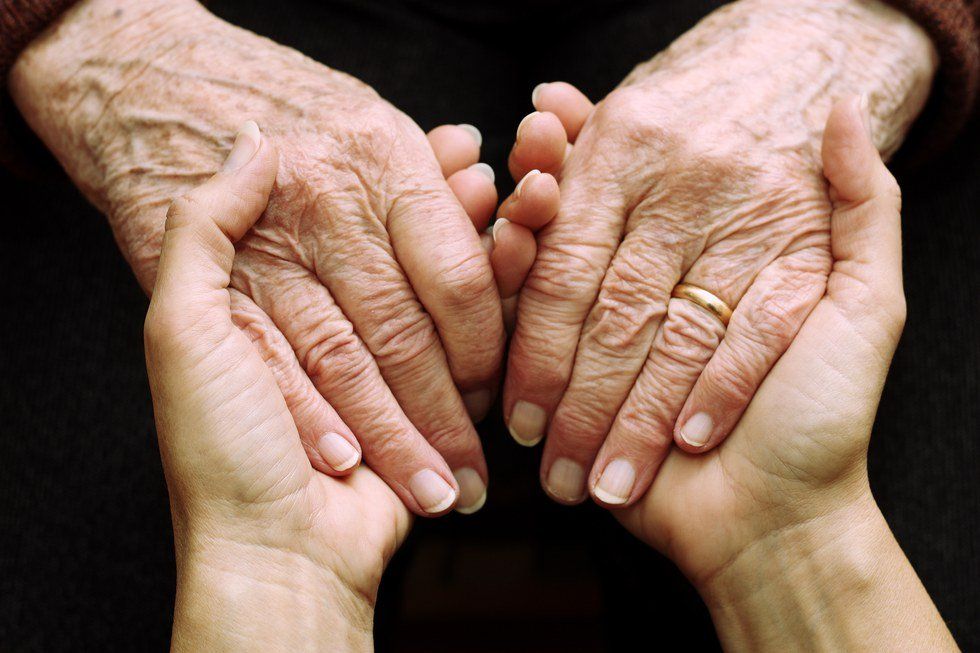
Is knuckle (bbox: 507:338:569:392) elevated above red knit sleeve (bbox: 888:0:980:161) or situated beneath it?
situated beneath

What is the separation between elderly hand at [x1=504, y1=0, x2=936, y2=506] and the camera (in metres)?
0.89

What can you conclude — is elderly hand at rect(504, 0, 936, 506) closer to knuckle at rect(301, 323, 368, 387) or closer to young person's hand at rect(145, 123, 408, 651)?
knuckle at rect(301, 323, 368, 387)

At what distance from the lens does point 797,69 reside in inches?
38.3

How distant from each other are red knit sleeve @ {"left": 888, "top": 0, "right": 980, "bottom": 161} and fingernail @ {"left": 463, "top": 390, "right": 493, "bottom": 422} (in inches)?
30.6

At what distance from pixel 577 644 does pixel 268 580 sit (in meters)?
0.99

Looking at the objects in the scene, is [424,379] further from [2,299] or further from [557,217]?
[2,299]

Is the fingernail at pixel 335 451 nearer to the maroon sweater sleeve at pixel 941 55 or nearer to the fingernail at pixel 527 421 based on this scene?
the fingernail at pixel 527 421

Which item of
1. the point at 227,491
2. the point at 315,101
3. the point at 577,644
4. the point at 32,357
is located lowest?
the point at 577,644

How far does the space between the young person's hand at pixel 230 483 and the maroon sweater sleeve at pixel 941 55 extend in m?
0.42

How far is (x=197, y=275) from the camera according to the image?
2.58 ft

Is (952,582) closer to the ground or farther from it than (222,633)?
closer to the ground

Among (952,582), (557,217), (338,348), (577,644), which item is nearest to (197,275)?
(338,348)

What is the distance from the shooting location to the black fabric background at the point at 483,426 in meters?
0.99

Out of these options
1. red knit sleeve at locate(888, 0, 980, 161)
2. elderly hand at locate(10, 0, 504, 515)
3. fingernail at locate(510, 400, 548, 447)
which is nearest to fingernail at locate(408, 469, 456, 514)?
elderly hand at locate(10, 0, 504, 515)
